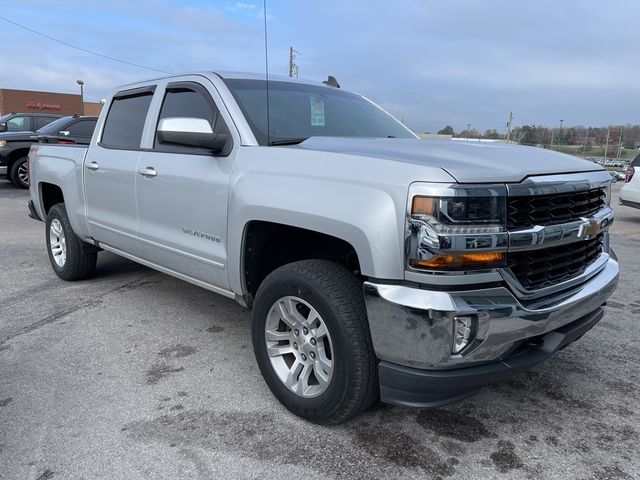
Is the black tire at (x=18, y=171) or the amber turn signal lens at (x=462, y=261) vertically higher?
the amber turn signal lens at (x=462, y=261)

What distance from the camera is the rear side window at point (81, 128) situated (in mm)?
12367

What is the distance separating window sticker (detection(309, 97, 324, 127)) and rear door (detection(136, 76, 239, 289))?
621 mm

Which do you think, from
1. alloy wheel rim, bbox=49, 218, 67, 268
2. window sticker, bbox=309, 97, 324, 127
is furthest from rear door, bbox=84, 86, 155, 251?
window sticker, bbox=309, 97, 324, 127

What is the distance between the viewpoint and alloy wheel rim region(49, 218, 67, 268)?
17.7 ft

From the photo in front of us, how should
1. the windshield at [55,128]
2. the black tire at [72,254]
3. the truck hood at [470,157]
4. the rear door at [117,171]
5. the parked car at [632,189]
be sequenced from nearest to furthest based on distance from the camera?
the truck hood at [470,157]
the rear door at [117,171]
the black tire at [72,254]
the parked car at [632,189]
the windshield at [55,128]

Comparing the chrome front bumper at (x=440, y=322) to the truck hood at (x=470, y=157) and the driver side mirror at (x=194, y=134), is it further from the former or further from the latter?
the driver side mirror at (x=194, y=134)

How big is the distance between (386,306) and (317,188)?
0.69m

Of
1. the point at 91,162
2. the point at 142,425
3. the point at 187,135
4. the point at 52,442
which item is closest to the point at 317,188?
the point at 187,135

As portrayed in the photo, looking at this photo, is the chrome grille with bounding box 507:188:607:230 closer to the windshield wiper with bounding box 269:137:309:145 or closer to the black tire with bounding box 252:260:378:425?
the black tire with bounding box 252:260:378:425

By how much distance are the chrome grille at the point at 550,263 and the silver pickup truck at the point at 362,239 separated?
11 mm

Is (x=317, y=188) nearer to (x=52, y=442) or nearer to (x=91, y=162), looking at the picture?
(x=52, y=442)

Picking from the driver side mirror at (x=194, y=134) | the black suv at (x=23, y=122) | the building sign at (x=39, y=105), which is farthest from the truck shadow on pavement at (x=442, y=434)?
the building sign at (x=39, y=105)

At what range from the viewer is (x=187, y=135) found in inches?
123

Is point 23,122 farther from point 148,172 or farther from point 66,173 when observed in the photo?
point 148,172
